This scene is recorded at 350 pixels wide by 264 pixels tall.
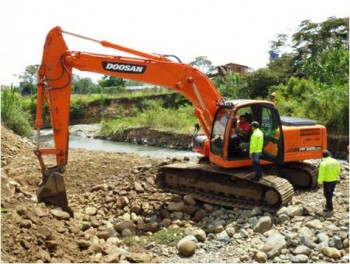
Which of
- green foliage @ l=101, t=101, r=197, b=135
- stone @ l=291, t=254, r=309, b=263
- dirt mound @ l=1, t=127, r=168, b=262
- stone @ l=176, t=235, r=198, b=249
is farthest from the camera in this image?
green foliage @ l=101, t=101, r=197, b=135

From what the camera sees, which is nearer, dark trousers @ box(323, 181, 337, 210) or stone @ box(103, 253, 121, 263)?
stone @ box(103, 253, 121, 263)

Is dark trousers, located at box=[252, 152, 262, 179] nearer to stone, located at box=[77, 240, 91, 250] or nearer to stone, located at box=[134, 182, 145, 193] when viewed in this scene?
stone, located at box=[134, 182, 145, 193]

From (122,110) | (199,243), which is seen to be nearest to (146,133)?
(122,110)

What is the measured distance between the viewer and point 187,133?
2372cm

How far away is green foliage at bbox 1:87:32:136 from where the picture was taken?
69.1 ft

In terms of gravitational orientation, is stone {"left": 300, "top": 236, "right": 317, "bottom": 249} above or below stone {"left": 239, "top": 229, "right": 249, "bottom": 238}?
above

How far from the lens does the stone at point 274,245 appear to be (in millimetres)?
6283

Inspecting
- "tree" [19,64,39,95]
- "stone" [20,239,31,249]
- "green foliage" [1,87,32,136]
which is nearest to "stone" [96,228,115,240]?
"stone" [20,239,31,249]

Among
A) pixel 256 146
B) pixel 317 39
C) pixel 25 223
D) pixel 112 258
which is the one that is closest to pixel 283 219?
pixel 256 146

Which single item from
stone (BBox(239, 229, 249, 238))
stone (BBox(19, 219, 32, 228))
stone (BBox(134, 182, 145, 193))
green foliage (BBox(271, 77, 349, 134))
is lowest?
stone (BBox(239, 229, 249, 238))

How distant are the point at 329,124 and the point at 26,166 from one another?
14008 millimetres

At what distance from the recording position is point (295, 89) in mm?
25203

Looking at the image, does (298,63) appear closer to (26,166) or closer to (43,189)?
(26,166)

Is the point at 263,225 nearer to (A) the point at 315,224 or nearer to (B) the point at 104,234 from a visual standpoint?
(A) the point at 315,224
